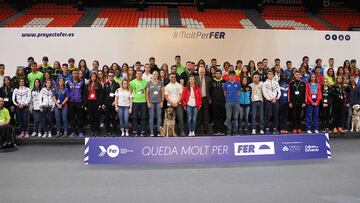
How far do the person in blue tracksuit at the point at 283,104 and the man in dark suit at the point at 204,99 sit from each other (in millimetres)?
1881

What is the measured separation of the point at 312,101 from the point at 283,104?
2.41ft

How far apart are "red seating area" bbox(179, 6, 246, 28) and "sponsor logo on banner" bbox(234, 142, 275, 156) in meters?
8.31

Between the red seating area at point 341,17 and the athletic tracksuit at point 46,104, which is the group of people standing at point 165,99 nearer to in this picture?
the athletic tracksuit at point 46,104

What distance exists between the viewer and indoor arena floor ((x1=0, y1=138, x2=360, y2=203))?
459 centimetres

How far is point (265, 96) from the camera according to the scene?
8.05m

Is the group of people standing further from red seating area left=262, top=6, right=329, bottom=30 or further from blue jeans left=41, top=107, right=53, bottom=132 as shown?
red seating area left=262, top=6, right=329, bottom=30

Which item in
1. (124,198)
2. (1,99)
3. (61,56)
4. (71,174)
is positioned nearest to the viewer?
(124,198)

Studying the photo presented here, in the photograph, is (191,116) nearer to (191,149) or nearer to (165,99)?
(165,99)

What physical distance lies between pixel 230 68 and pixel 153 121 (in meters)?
2.42

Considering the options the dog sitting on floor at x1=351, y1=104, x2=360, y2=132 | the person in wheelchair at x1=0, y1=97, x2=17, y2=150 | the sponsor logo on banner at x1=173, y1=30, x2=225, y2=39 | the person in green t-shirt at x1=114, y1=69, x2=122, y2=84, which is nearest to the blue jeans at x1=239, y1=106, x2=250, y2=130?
the dog sitting on floor at x1=351, y1=104, x2=360, y2=132

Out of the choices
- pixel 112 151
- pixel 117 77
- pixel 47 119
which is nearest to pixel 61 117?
pixel 47 119

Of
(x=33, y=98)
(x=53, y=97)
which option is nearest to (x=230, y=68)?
(x=53, y=97)

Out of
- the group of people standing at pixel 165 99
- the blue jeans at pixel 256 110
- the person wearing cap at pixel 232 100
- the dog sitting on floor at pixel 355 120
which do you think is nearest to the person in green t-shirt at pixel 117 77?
the group of people standing at pixel 165 99

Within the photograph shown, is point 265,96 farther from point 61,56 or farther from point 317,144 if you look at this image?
point 61,56
